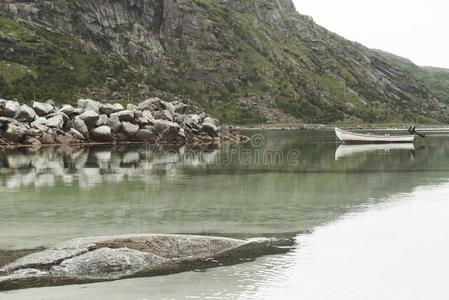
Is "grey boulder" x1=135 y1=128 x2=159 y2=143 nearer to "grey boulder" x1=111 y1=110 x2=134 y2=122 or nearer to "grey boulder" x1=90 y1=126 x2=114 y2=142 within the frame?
"grey boulder" x1=111 y1=110 x2=134 y2=122

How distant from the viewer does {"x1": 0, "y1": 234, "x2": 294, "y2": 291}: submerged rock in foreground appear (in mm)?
15062

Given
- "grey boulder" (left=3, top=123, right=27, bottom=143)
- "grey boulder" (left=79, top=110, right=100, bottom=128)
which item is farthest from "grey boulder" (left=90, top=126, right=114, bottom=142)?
"grey boulder" (left=3, top=123, right=27, bottom=143)

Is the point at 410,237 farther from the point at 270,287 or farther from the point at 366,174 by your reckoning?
the point at 366,174

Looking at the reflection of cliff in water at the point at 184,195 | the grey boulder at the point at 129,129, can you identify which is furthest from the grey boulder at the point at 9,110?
the reflection of cliff in water at the point at 184,195

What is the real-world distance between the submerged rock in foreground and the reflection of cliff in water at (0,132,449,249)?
329cm

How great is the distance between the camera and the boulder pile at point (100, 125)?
270 feet

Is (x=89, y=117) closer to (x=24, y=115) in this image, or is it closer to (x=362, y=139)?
(x=24, y=115)

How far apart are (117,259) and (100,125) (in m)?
78.2

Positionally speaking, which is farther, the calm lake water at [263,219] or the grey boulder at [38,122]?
the grey boulder at [38,122]

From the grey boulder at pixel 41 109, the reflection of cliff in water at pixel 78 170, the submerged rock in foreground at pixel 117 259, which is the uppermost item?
the grey boulder at pixel 41 109

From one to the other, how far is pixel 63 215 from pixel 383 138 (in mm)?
93814

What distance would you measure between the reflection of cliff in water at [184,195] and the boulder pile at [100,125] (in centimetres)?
3010

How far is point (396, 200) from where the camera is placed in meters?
30.1

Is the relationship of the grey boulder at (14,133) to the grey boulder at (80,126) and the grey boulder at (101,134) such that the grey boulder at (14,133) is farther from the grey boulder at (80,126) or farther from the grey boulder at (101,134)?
the grey boulder at (101,134)
